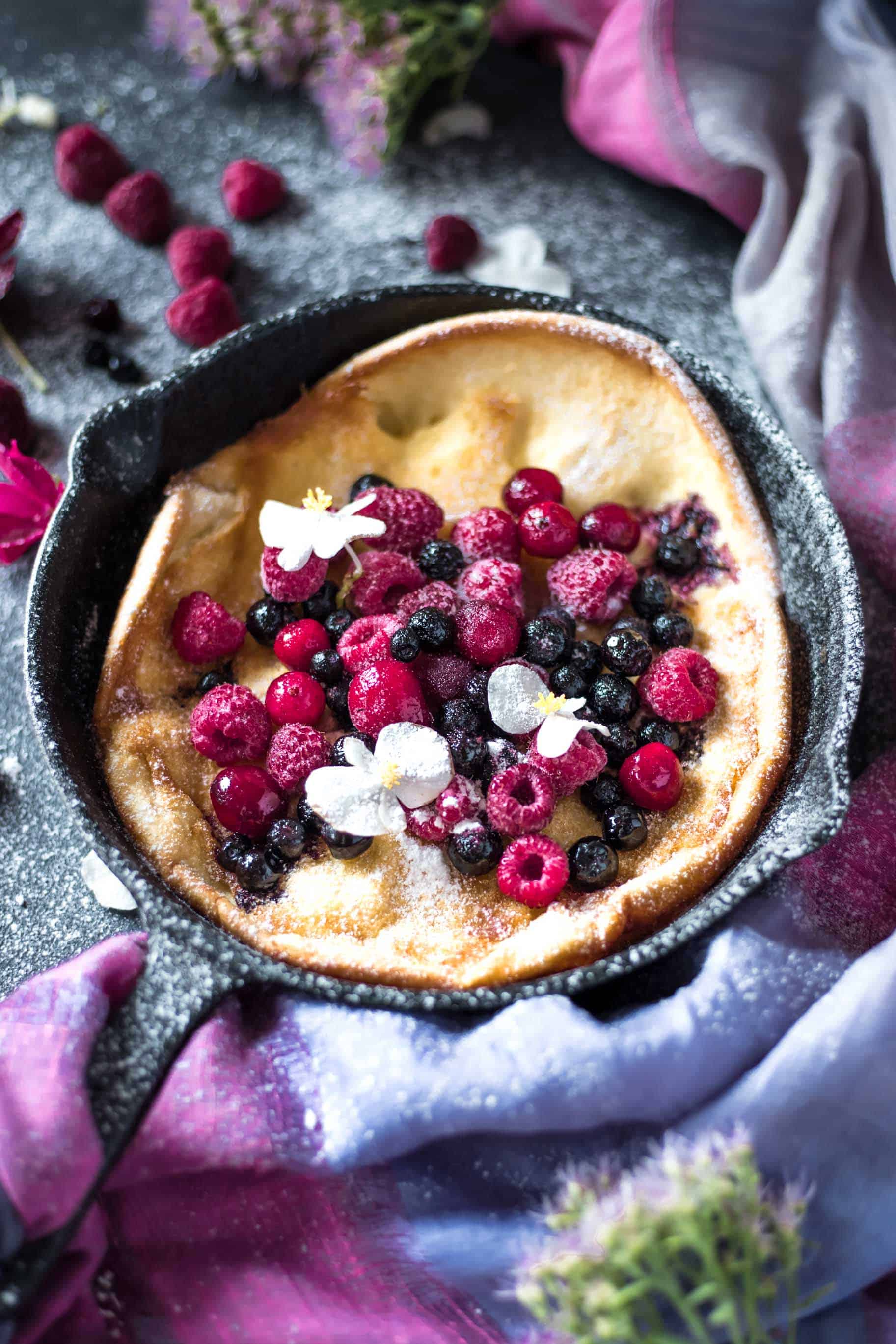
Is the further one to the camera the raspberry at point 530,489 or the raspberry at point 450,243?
the raspberry at point 450,243

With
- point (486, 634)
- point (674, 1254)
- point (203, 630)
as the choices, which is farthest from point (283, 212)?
point (674, 1254)

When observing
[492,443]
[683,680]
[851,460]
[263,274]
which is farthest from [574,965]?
[263,274]

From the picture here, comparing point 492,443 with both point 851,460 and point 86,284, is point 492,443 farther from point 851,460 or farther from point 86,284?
point 86,284

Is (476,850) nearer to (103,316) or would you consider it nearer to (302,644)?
(302,644)

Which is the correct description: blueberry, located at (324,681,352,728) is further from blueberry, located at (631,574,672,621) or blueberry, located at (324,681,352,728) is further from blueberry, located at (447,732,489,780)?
blueberry, located at (631,574,672,621)

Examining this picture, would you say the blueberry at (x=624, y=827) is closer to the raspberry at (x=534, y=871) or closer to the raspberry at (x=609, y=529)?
the raspberry at (x=534, y=871)

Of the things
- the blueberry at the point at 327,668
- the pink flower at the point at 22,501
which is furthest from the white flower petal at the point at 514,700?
the pink flower at the point at 22,501

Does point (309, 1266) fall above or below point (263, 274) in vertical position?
below
